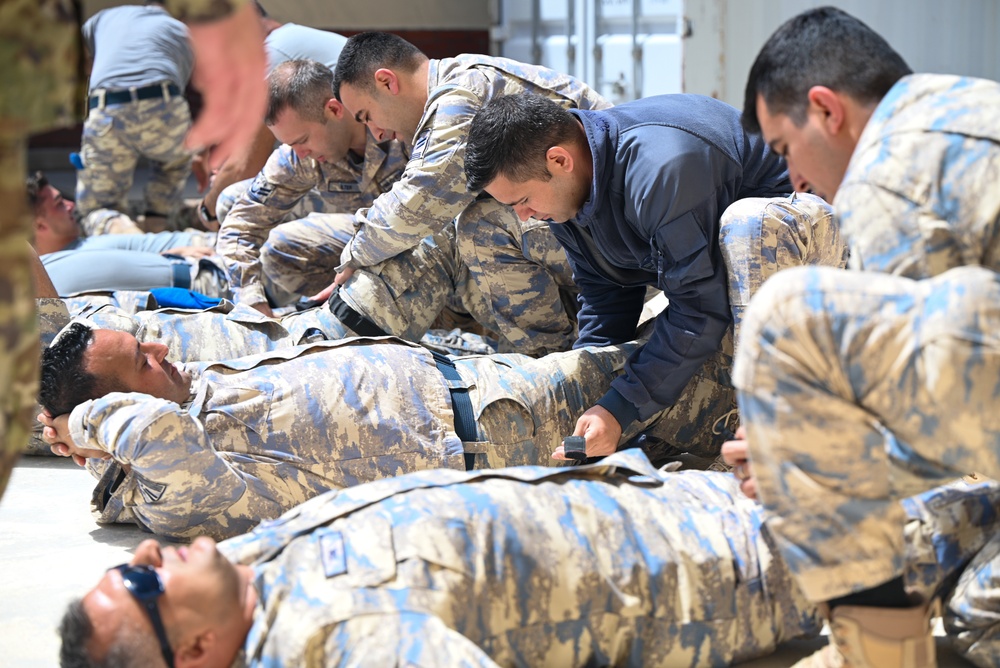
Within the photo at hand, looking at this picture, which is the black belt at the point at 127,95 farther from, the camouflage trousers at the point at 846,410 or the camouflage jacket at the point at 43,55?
the camouflage trousers at the point at 846,410

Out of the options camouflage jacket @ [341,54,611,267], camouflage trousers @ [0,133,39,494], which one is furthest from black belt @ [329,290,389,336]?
camouflage trousers @ [0,133,39,494]

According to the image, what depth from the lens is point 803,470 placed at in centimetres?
183

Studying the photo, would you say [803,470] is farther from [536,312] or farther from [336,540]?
[536,312]

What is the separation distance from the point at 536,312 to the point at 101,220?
10.0 feet

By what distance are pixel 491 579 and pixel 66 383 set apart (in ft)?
5.00

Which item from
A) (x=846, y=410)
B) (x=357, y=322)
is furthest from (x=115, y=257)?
(x=846, y=410)

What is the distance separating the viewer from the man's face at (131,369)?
117 inches

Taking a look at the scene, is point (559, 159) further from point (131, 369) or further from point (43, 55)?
point (43, 55)

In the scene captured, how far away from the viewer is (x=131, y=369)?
9.84 feet

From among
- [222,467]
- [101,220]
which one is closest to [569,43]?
[101,220]

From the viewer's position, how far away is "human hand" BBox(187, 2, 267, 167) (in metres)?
1.60

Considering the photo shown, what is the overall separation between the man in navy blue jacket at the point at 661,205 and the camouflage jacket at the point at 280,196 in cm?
153

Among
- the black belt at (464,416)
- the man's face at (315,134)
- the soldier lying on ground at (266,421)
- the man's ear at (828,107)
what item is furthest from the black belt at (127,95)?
the man's ear at (828,107)

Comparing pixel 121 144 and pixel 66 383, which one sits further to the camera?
pixel 121 144
